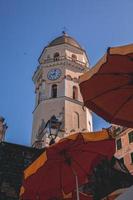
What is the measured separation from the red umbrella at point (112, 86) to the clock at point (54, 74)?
36.5 m

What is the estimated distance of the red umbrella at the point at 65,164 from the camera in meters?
8.33

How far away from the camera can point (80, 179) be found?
364 inches

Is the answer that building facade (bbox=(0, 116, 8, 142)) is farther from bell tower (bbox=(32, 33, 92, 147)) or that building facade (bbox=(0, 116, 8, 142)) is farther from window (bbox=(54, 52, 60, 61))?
window (bbox=(54, 52, 60, 61))

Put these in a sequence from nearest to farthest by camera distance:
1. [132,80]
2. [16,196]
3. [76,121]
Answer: [132,80], [16,196], [76,121]

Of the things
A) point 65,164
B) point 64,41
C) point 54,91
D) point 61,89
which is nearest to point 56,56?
point 64,41

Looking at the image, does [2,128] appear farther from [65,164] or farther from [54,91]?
[65,164]

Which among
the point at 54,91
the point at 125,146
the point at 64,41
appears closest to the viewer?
the point at 125,146

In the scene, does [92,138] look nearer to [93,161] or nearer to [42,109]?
[93,161]

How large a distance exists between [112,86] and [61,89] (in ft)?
116

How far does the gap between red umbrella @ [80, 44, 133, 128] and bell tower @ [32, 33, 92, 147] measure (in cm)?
2848

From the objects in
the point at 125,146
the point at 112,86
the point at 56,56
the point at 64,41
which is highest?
the point at 64,41

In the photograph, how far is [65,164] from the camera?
9.01 meters

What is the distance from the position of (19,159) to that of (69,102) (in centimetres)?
2912

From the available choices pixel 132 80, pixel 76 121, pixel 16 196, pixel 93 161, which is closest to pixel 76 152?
pixel 93 161
